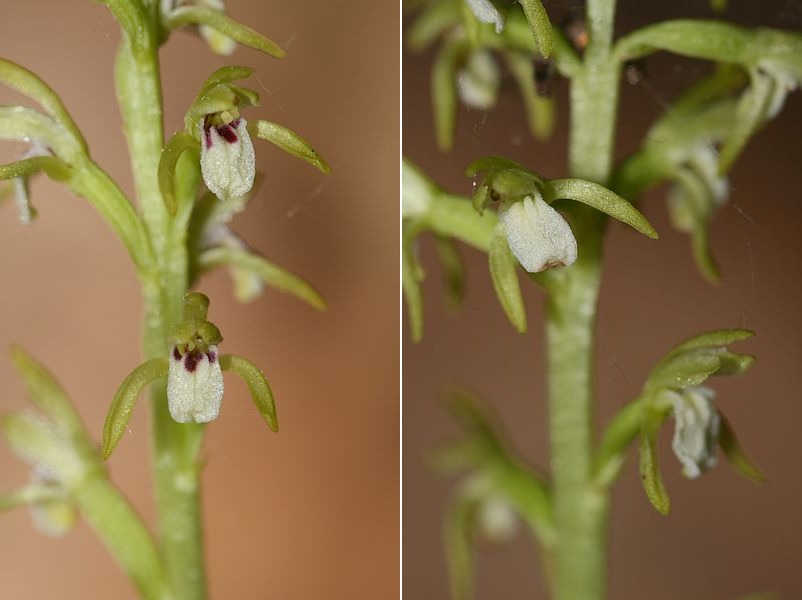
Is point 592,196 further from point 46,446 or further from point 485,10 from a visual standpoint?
point 46,446

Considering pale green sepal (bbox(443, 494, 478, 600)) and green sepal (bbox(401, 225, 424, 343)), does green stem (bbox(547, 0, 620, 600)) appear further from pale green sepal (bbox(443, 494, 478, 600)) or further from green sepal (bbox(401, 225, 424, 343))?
pale green sepal (bbox(443, 494, 478, 600))

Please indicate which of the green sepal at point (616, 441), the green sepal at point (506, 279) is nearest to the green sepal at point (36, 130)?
the green sepal at point (506, 279)

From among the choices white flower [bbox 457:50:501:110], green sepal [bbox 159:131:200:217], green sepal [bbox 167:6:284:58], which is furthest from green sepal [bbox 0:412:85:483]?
white flower [bbox 457:50:501:110]

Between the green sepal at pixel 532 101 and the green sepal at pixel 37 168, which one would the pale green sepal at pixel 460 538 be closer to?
the green sepal at pixel 532 101

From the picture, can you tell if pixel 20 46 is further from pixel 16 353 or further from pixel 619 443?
pixel 619 443

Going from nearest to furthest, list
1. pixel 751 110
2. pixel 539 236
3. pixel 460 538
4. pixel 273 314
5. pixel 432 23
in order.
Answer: pixel 539 236 < pixel 751 110 < pixel 432 23 < pixel 273 314 < pixel 460 538

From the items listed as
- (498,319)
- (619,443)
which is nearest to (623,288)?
(498,319)

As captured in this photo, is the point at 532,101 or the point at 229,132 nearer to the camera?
the point at 229,132

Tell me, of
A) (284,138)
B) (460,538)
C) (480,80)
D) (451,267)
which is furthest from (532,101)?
(460,538)
